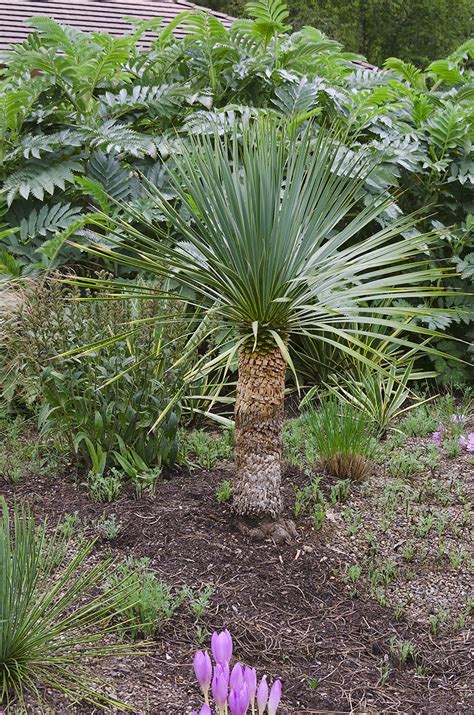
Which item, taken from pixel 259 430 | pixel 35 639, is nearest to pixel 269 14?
pixel 259 430

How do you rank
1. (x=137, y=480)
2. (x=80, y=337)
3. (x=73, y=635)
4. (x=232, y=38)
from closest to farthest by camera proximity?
(x=73, y=635) → (x=137, y=480) → (x=80, y=337) → (x=232, y=38)

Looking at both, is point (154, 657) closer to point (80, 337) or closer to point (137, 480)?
point (137, 480)

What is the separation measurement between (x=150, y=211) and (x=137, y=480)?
8.12 feet

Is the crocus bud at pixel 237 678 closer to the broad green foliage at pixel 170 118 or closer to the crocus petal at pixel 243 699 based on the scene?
the crocus petal at pixel 243 699

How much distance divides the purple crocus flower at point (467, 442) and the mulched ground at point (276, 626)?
1.09m

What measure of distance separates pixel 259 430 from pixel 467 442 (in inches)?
66.2

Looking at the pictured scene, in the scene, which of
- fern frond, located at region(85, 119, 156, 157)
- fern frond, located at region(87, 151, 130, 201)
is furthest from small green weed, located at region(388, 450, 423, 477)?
fern frond, located at region(87, 151, 130, 201)

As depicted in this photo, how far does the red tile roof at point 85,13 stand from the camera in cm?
980

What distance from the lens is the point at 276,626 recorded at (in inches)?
114

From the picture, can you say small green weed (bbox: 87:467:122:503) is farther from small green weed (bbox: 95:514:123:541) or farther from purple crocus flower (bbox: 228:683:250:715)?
purple crocus flower (bbox: 228:683:250:715)

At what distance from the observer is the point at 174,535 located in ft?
11.0

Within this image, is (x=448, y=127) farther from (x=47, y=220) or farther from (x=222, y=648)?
(x=222, y=648)

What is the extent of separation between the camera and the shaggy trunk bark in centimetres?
332

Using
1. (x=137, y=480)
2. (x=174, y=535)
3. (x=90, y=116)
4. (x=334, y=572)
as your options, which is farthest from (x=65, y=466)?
(x=90, y=116)
